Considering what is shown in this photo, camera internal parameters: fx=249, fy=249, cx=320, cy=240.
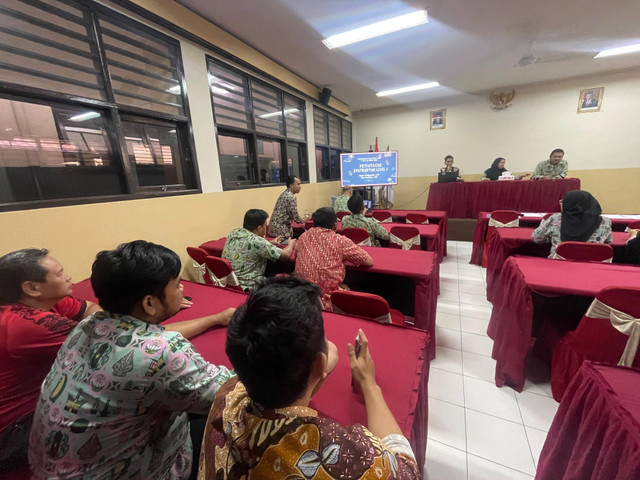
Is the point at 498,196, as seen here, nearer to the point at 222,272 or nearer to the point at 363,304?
the point at 363,304

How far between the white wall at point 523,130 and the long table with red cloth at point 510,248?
14.8ft

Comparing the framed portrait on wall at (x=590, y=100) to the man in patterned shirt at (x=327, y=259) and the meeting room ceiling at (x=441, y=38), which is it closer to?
the meeting room ceiling at (x=441, y=38)

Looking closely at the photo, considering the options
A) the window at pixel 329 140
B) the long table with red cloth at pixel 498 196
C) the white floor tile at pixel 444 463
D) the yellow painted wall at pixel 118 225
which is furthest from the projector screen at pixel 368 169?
the white floor tile at pixel 444 463

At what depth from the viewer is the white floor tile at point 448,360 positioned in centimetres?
182

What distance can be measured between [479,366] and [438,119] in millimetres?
6524

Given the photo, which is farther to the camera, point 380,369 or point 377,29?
point 377,29

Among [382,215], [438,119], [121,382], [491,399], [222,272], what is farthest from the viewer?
[438,119]

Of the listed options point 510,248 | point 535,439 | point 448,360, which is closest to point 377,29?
point 510,248

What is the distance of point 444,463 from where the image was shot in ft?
4.06

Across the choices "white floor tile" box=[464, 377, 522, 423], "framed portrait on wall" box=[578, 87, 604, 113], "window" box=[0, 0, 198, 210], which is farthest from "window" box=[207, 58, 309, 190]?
"framed portrait on wall" box=[578, 87, 604, 113]

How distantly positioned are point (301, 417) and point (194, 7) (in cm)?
376

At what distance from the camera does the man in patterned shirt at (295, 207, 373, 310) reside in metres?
1.67

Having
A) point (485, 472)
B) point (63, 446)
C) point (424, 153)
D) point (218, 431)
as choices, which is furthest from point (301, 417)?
point (424, 153)

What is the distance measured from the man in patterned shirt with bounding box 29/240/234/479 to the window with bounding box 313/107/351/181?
209 inches
